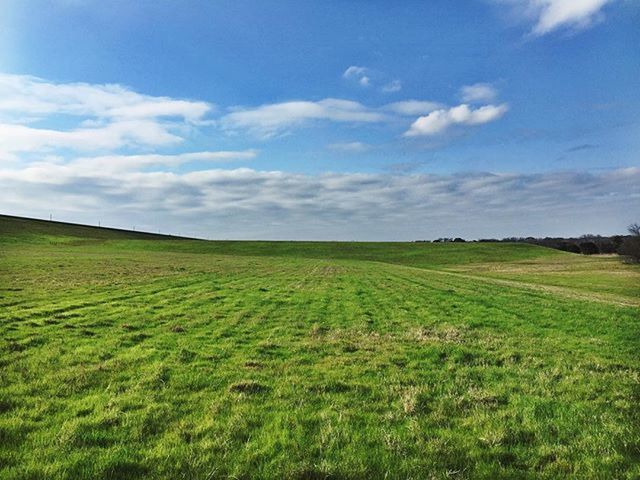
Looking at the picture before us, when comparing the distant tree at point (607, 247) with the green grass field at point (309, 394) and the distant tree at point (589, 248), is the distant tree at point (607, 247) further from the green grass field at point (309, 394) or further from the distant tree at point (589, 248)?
the green grass field at point (309, 394)

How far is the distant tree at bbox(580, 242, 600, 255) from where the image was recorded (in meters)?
156

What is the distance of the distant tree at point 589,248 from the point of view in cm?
15606

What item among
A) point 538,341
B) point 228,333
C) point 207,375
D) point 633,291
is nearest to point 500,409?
point 207,375

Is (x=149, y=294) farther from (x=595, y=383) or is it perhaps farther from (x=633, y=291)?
(x=633, y=291)

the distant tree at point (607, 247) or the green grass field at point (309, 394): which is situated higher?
the distant tree at point (607, 247)

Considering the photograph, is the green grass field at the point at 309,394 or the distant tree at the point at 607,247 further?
the distant tree at the point at 607,247

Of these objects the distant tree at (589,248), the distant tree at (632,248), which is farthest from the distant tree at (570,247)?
the distant tree at (632,248)

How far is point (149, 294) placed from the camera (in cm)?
2708

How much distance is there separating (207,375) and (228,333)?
5590 millimetres

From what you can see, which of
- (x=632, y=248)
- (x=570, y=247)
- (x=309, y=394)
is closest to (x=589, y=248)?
(x=570, y=247)

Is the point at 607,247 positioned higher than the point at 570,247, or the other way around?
the point at 607,247

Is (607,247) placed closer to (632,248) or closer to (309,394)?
(632,248)

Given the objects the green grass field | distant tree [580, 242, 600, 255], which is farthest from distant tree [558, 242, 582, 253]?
the green grass field

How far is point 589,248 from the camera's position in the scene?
160m
